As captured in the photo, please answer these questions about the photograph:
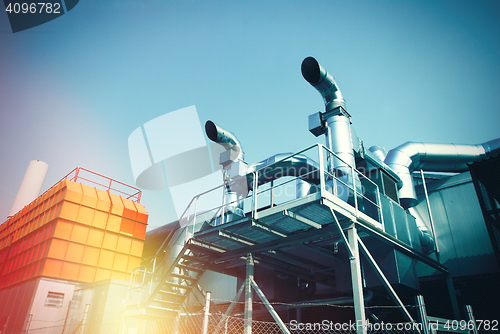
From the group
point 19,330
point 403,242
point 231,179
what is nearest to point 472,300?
point 403,242

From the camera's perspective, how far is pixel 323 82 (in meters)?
10.6

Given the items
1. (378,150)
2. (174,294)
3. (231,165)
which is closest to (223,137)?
(231,165)

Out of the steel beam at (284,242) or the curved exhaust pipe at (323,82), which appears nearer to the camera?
the steel beam at (284,242)

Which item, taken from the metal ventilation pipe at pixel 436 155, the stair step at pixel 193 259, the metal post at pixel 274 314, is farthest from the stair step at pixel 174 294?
the metal ventilation pipe at pixel 436 155

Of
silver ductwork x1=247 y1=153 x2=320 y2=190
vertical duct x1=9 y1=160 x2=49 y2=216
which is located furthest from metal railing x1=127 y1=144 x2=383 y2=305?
vertical duct x1=9 y1=160 x2=49 y2=216

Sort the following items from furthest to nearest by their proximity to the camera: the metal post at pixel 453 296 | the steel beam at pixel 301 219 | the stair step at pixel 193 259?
the stair step at pixel 193 259 < the metal post at pixel 453 296 < the steel beam at pixel 301 219

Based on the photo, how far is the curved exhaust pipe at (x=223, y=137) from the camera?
12.8 m

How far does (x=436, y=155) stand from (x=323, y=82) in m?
5.09

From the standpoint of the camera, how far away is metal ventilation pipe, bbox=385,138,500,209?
38.8ft

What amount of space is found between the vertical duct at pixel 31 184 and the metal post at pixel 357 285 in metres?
22.3

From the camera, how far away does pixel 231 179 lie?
1257 centimetres

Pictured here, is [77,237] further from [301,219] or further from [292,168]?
[301,219]

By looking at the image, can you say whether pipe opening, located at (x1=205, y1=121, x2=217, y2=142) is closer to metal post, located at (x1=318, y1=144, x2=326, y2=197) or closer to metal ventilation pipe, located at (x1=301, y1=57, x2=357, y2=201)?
metal ventilation pipe, located at (x1=301, y1=57, x2=357, y2=201)

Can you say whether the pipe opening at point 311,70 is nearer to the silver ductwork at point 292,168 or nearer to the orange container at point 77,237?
the silver ductwork at point 292,168
